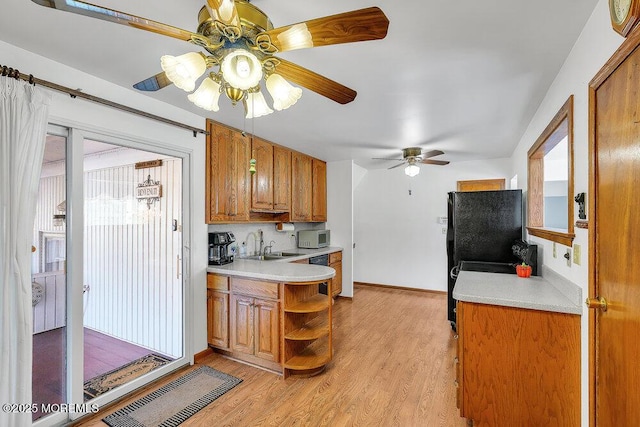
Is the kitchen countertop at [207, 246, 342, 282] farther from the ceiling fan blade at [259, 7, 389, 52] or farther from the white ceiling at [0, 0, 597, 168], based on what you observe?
the ceiling fan blade at [259, 7, 389, 52]

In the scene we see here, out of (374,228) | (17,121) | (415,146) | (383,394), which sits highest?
(415,146)

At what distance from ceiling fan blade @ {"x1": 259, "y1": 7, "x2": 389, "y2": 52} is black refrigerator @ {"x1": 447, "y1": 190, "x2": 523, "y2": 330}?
283 centimetres

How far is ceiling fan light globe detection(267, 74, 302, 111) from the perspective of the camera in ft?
4.40

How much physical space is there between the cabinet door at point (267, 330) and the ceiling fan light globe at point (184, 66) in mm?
1925

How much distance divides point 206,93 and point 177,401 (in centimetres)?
222

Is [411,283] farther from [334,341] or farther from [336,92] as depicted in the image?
[336,92]

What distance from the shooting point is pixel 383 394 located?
90.5 inches

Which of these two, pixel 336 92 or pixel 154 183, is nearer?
pixel 336 92

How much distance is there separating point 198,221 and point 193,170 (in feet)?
1.63

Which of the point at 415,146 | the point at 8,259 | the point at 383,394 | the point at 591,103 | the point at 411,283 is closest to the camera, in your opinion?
the point at 591,103

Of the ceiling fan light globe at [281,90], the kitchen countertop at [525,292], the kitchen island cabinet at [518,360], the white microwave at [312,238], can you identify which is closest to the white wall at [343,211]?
the white microwave at [312,238]

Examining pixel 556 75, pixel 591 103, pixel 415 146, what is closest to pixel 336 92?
pixel 591 103

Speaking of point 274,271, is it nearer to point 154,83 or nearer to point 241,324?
point 241,324

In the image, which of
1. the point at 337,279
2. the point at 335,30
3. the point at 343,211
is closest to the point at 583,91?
the point at 335,30
